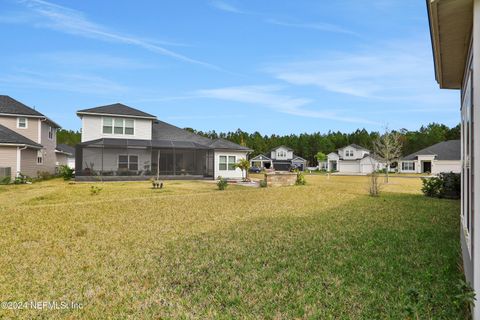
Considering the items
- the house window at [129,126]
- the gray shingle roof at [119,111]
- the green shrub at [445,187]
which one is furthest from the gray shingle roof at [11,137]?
the green shrub at [445,187]

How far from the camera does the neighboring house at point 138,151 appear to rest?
26142 mm

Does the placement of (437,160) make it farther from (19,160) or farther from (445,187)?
(19,160)

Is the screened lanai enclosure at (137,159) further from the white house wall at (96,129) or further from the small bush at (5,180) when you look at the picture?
the small bush at (5,180)

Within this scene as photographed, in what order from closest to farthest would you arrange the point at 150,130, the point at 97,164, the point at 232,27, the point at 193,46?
the point at 232,27 < the point at 193,46 < the point at 97,164 < the point at 150,130

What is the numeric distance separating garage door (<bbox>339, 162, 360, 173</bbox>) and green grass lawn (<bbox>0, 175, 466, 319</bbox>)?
52.5 metres

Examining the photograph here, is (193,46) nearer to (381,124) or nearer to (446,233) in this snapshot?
(446,233)

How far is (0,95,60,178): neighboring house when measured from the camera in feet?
76.3

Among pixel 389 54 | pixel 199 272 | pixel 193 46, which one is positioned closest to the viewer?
pixel 199 272

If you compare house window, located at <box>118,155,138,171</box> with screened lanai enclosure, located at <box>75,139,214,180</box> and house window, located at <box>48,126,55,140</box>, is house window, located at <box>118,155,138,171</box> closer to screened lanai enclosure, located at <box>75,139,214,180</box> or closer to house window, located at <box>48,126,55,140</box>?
screened lanai enclosure, located at <box>75,139,214,180</box>

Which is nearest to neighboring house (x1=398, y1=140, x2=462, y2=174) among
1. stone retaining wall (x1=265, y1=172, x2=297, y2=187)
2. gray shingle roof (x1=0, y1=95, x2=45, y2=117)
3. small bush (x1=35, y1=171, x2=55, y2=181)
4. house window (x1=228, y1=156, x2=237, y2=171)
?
house window (x1=228, y1=156, x2=237, y2=171)

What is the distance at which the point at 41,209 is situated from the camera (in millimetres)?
11211

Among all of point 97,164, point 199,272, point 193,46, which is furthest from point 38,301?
point 97,164

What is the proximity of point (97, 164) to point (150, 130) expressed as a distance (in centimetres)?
563

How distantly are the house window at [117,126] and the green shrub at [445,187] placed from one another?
24254mm
